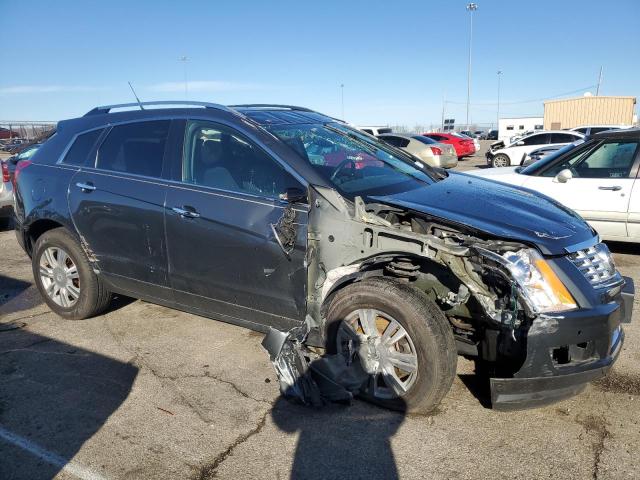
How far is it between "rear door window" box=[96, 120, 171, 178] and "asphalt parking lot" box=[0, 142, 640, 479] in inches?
55.3

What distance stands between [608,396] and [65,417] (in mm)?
3353

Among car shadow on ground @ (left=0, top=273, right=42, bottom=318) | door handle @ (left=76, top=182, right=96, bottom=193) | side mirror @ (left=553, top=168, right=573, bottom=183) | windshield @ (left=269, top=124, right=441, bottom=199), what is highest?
windshield @ (left=269, top=124, right=441, bottom=199)

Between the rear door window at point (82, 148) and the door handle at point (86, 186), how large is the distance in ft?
0.74

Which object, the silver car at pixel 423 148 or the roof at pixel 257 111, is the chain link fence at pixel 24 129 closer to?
the silver car at pixel 423 148

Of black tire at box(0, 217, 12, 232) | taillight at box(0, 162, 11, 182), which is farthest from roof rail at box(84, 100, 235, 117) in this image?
black tire at box(0, 217, 12, 232)

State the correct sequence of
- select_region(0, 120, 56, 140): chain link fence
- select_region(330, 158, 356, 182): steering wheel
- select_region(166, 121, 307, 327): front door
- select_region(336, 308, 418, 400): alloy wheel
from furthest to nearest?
select_region(0, 120, 56, 140): chain link fence
select_region(330, 158, 356, 182): steering wheel
select_region(166, 121, 307, 327): front door
select_region(336, 308, 418, 400): alloy wheel

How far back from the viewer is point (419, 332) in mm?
2932

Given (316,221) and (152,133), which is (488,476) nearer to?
(316,221)

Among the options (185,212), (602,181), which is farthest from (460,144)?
(185,212)

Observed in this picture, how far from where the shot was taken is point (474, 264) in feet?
9.57

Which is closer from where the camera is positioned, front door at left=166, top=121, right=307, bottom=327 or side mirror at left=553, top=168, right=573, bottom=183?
front door at left=166, top=121, right=307, bottom=327

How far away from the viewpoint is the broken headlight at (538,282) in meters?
2.79

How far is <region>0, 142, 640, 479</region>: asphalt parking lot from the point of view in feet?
8.87

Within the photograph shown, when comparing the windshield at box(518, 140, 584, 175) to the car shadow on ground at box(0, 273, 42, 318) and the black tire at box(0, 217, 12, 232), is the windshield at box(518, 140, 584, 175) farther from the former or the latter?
the black tire at box(0, 217, 12, 232)
